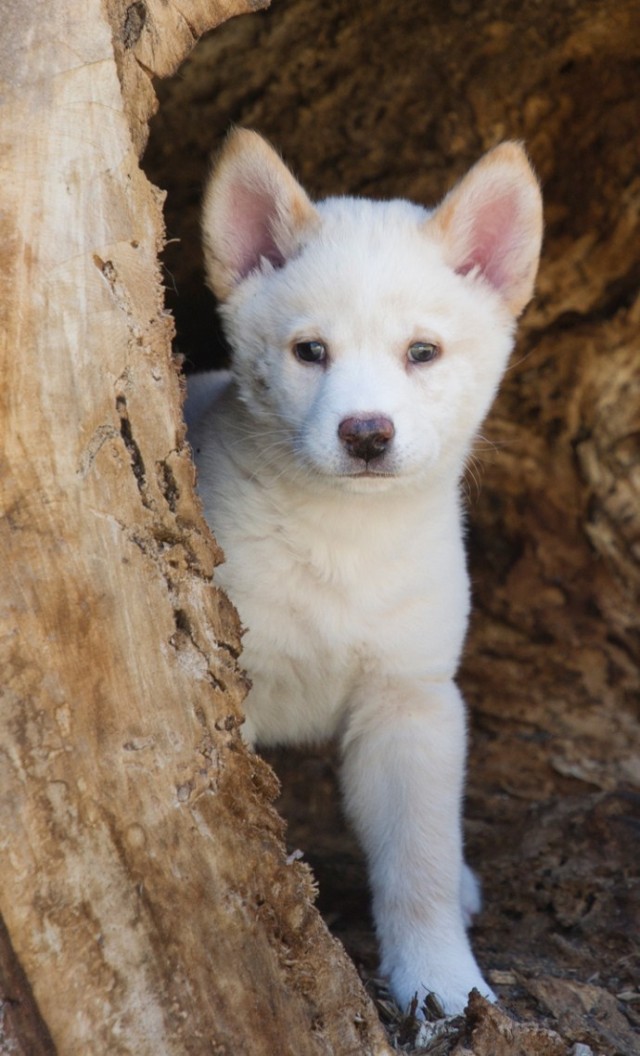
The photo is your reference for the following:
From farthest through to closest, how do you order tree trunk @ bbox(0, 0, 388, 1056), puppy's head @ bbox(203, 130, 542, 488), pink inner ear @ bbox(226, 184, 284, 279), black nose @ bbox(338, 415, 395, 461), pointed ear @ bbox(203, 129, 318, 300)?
1. pink inner ear @ bbox(226, 184, 284, 279)
2. pointed ear @ bbox(203, 129, 318, 300)
3. puppy's head @ bbox(203, 130, 542, 488)
4. black nose @ bbox(338, 415, 395, 461)
5. tree trunk @ bbox(0, 0, 388, 1056)

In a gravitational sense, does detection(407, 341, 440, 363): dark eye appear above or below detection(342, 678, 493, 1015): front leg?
above

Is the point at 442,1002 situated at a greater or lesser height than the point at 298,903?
lesser

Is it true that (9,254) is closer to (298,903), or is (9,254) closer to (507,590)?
(298,903)

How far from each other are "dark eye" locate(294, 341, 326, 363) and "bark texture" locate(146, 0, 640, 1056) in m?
1.34

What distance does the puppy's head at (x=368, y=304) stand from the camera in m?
3.52

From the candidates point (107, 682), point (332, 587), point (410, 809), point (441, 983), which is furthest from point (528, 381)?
point (107, 682)

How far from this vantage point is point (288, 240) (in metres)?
3.98

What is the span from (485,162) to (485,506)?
230cm

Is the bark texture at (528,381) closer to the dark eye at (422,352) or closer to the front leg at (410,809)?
the front leg at (410,809)

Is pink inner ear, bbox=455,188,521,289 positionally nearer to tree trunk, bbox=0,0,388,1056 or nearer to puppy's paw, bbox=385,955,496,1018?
tree trunk, bbox=0,0,388,1056

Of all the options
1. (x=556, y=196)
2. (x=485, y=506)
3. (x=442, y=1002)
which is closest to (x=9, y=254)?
(x=442, y=1002)

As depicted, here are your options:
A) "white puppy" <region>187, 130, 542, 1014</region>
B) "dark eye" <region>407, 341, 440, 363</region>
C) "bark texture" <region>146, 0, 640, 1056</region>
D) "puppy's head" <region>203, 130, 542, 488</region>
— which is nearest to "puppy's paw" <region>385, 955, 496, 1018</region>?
"white puppy" <region>187, 130, 542, 1014</region>

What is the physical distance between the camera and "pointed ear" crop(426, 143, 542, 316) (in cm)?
386

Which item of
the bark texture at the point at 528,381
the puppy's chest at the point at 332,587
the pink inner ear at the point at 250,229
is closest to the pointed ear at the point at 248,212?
the pink inner ear at the point at 250,229
